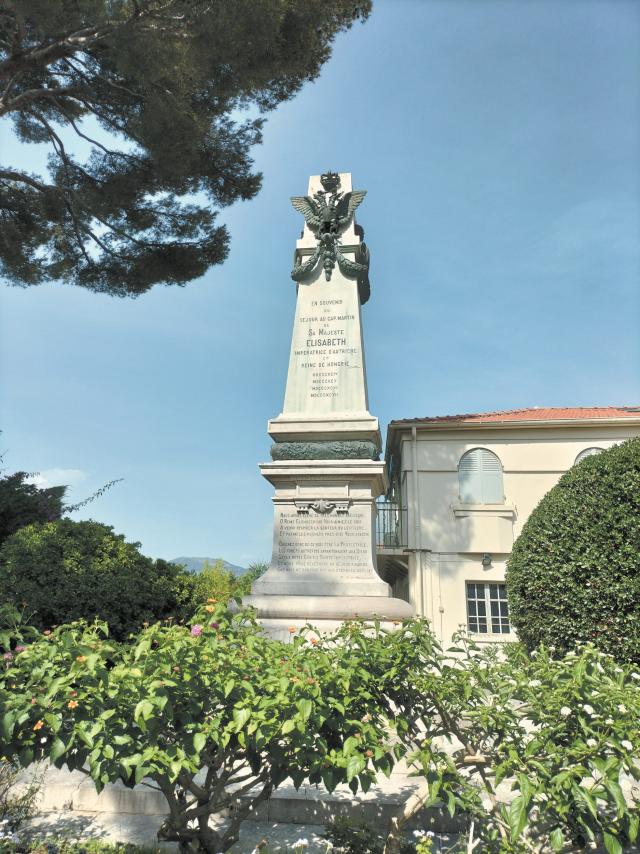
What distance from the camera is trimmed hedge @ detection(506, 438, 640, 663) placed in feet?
20.3

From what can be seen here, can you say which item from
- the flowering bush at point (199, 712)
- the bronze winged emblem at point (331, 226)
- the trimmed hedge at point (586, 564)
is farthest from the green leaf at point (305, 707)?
the bronze winged emblem at point (331, 226)

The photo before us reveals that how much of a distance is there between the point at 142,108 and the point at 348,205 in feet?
13.3

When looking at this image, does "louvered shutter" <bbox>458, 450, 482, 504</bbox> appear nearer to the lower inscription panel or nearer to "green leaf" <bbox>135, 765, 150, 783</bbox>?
the lower inscription panel

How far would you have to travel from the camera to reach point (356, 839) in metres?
2.91

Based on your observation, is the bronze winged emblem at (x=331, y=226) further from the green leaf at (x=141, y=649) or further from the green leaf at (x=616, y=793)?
the green leaf at (x=616, y=793)

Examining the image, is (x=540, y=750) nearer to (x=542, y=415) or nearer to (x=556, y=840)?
(x=556, y=840)

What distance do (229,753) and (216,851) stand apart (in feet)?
1.61

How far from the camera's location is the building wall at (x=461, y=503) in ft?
48.2

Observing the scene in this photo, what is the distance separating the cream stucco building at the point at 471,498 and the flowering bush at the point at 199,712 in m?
12.4

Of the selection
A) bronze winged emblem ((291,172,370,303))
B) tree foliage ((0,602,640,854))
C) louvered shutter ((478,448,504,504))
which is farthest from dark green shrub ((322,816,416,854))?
louvered shutter ((478,448,504,504))

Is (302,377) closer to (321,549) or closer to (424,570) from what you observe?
(321,549)

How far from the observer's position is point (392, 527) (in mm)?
15875

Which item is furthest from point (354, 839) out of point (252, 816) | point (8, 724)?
point (8, 724)

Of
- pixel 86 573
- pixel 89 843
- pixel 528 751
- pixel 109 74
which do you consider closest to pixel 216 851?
pixel 89 843
